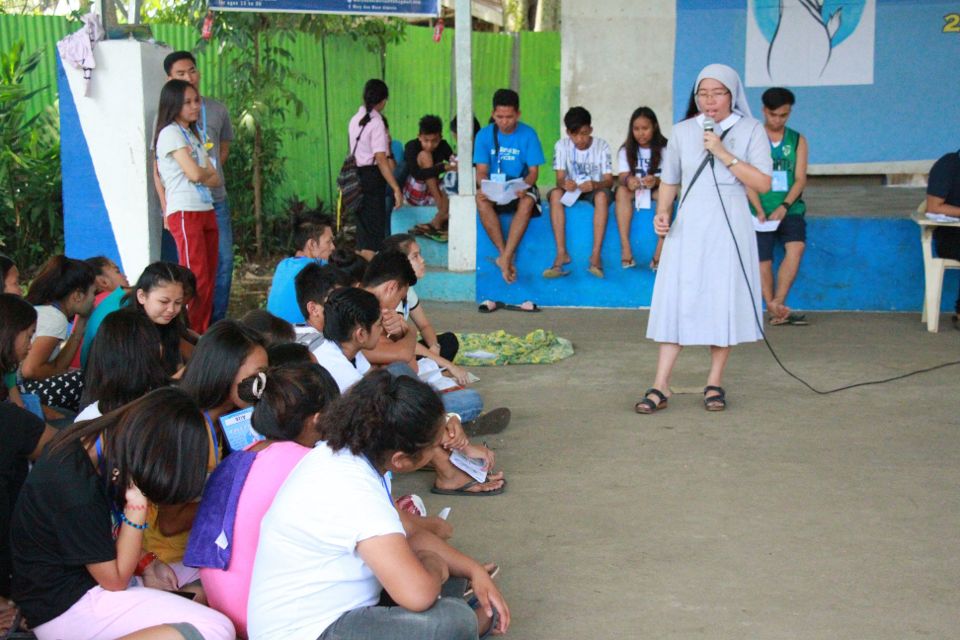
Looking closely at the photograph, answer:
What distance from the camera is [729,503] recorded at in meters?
4.34

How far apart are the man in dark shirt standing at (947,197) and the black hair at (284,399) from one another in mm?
5259

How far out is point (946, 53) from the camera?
1096 cm

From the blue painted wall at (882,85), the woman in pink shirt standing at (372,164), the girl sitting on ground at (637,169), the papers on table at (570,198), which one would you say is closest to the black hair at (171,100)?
the woman in pink shirt standing at (372,164)

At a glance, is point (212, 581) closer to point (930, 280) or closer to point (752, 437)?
point (752, 437)

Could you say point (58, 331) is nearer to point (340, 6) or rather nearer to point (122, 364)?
point (122, 364)

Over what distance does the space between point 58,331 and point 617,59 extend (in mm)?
8076

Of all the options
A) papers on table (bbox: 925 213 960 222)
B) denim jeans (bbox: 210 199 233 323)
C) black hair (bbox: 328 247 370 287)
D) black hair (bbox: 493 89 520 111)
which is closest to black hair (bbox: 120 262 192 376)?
black hair (bbox: 328 247 370 287)

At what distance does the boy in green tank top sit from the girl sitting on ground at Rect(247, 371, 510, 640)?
17.5ft

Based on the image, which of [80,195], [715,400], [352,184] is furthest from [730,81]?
[352,184]

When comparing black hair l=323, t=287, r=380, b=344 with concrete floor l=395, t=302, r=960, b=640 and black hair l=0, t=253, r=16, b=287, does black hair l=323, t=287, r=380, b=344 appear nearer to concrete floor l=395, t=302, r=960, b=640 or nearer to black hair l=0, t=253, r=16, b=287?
concrete floor l=395, t=302, r=960, b=640

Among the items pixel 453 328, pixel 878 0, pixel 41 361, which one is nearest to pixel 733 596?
pixel 41 361

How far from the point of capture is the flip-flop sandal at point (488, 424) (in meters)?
5.25

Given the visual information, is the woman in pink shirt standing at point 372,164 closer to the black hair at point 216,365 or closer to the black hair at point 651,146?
the black hair at point 651,146

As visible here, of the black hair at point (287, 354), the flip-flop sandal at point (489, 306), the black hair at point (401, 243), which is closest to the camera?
the black hair at point (287, 354)
